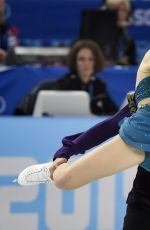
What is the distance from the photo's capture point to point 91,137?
2.29 meters

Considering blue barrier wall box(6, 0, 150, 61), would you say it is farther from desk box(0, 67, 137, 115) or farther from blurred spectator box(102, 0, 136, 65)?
desk box(0, 67, 137, 115)

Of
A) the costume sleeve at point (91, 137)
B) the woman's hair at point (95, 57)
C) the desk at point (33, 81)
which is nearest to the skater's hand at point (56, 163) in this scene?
the costume sleeve at point (91, 137)

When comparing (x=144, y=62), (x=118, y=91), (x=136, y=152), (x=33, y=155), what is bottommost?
(x=118, y=91)

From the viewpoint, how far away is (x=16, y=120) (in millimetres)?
3785

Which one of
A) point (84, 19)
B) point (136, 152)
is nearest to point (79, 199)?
point (136, 152)

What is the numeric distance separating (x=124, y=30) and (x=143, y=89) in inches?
277

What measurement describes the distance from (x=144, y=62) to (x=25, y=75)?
485 cm

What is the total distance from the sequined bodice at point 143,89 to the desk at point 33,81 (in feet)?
15.5

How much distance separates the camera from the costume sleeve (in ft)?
7.39

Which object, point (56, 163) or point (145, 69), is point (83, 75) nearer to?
point (56, 163)

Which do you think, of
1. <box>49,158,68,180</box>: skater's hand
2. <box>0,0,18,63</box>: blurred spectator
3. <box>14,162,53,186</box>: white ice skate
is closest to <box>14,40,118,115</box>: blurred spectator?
<box>0,0,18,63</box>: blurred spectator

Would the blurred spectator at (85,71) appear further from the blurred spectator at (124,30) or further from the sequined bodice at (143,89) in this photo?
the sequined bodice at (143,89)

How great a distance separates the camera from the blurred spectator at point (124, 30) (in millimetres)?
8711

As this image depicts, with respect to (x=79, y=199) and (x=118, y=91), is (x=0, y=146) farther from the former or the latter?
(x=118, y=91)
